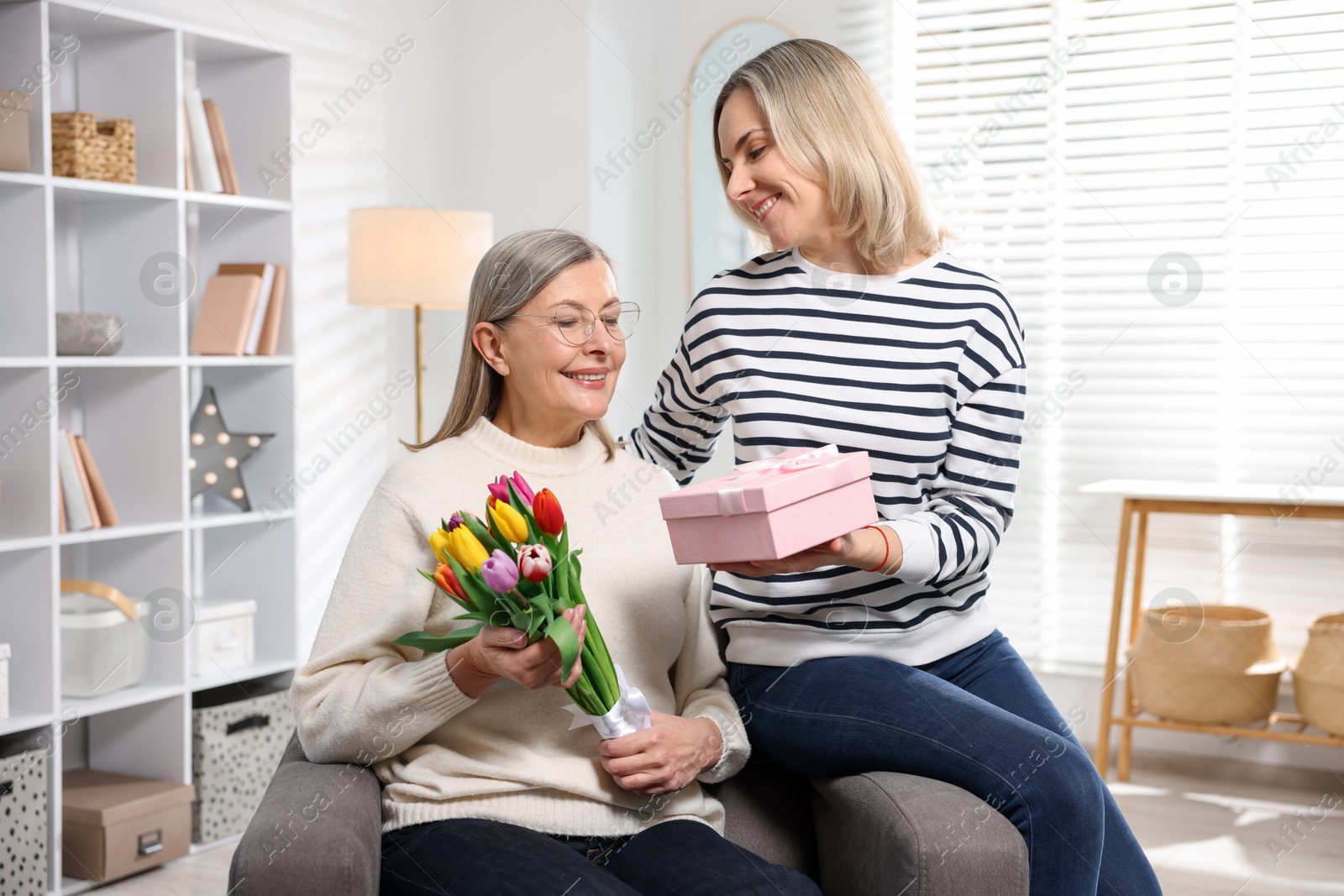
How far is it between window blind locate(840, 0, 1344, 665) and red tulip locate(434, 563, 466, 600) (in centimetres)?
271

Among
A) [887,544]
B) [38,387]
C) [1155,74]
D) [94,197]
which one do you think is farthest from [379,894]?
[1155,74]

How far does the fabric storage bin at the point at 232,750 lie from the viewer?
9.45ft

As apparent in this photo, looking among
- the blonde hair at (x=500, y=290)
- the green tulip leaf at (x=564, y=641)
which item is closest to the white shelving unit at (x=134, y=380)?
the blonde hair at (x=500, y=290)

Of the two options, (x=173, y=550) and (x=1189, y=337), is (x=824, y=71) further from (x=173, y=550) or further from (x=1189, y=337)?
(x=1189, y=337)

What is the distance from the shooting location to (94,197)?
9.07 feet

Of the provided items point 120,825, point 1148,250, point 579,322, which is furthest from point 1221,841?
point 120,825

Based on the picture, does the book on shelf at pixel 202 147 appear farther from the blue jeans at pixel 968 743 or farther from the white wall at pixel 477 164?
the blue jeans at pixel 968 743

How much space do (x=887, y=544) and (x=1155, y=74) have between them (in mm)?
2636

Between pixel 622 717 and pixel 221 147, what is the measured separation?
2.15 m

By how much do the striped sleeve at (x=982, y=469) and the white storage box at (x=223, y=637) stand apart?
202 cm

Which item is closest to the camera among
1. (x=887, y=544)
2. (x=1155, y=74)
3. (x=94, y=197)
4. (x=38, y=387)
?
(x=887, y=544)

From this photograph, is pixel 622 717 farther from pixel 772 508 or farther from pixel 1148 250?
pixel 1148 250

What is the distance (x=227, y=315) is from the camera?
2947 millimetres

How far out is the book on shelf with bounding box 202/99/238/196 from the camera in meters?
2.89
